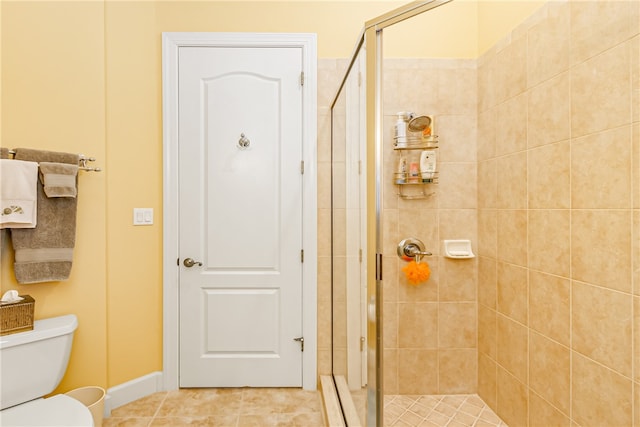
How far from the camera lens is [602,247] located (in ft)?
3.93

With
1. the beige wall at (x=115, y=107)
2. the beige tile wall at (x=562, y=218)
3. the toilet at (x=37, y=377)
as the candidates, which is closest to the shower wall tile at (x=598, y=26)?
the beige tile wall at (x=562, y=218)

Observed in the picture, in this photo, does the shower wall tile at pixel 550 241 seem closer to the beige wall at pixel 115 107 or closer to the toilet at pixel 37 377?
the beige wall at pixel 115 107

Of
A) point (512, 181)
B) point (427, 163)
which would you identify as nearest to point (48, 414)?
point (427, 163)

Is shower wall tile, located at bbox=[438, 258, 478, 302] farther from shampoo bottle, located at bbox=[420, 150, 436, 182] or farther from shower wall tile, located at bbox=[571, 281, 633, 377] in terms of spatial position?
shower wall tile, located at bbox=[571, 281, 633, 377]

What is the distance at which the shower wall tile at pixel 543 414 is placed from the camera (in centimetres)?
139

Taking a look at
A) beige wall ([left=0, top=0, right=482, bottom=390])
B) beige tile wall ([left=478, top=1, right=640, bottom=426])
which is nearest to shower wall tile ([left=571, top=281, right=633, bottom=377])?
beige tile wall ([left=478, top=1, right=640, bottom=426])

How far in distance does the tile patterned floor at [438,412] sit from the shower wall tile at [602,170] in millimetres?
1182

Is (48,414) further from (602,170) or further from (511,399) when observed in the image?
(602,170)

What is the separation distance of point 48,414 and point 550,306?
6.81 ft

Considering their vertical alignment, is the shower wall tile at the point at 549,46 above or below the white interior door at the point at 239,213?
above

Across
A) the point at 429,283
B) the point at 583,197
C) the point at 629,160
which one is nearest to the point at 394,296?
the point at 429,283

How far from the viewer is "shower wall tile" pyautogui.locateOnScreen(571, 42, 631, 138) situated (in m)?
1.13

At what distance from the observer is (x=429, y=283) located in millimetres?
1925

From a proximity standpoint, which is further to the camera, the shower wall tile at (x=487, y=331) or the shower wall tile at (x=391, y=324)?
the shower wall tile at (x=391, y=324)
